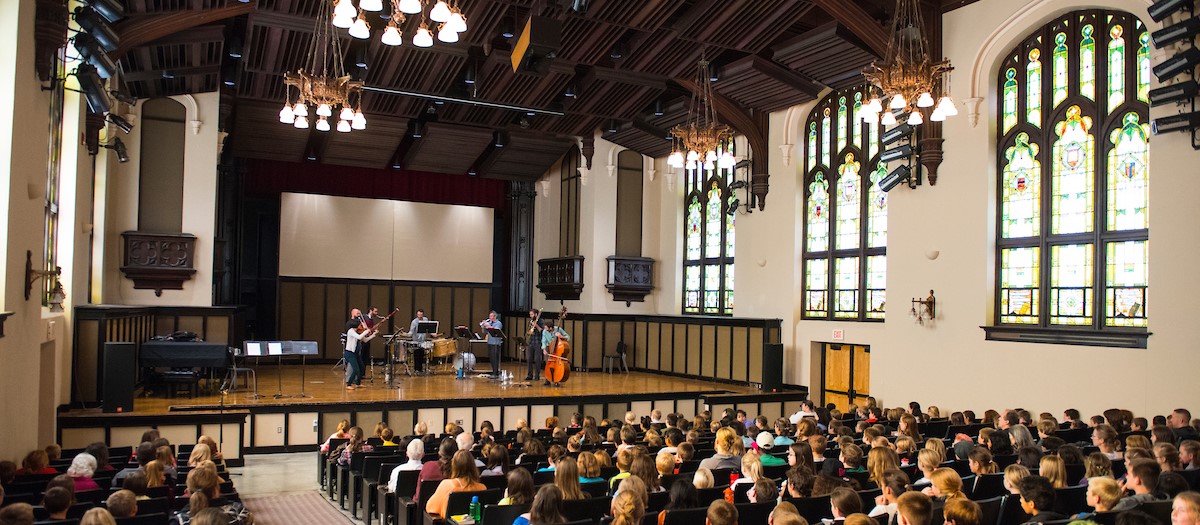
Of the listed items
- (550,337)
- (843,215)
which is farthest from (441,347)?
(843,215)

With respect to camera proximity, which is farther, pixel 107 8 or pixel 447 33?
pixel 107 8

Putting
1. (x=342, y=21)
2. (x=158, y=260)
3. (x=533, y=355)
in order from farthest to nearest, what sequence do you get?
1. (x=533, y=355)
2. (x=158, y=260)
3. (x=342, y=21)

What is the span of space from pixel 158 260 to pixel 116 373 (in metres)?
4.53

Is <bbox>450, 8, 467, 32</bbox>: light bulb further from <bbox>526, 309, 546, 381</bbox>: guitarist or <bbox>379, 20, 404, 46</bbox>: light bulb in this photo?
<bbox>526, 309, 546, 381</bbox>: guitarist

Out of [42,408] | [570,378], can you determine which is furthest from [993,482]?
[570,378]

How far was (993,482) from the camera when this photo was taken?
588 cm

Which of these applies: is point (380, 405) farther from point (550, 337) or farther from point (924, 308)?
point (924, 308)

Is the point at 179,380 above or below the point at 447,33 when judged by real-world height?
below

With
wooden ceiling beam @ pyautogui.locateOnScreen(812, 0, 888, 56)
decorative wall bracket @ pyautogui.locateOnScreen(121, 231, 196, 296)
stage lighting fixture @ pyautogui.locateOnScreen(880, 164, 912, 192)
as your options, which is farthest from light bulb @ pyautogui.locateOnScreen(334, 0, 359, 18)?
decorative wall bracket @ pyautogui.locateOnScreen(121, 231, 196, 296)

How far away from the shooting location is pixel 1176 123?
402 inches

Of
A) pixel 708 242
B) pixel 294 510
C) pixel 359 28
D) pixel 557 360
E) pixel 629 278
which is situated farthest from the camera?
pixel 629 278

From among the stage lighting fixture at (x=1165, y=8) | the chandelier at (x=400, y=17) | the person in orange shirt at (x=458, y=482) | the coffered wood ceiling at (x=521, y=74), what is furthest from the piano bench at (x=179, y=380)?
the stage lighting fixture at (x=1165, y=8)

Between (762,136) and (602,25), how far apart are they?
500 cm

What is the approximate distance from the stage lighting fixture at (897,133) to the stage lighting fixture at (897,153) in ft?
0.46
